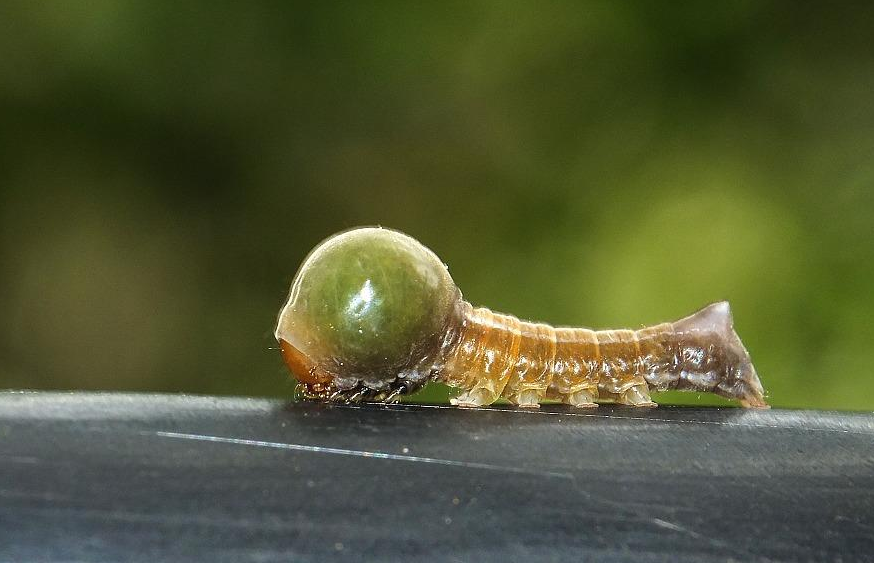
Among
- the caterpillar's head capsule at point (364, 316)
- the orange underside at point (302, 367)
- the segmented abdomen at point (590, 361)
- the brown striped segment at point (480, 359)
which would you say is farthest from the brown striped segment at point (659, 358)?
the orange underside at point (302, 367)

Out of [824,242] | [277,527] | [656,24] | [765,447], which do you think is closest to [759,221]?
[824,242]

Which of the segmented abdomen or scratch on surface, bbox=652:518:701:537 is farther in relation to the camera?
the segmented abdomen

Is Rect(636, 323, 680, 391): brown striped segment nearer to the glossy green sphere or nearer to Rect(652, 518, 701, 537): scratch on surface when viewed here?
the glossy green sphere


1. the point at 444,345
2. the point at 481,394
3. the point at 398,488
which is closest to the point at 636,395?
the point at 481,394

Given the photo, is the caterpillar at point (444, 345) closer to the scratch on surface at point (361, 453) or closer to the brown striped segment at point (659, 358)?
the brown striped segment at point (659, 358)

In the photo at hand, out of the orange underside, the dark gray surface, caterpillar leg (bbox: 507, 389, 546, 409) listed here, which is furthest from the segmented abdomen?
the dark gray surface

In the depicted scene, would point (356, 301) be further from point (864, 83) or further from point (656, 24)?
point (864, 83)

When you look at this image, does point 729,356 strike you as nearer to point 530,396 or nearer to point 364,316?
point 530,396
